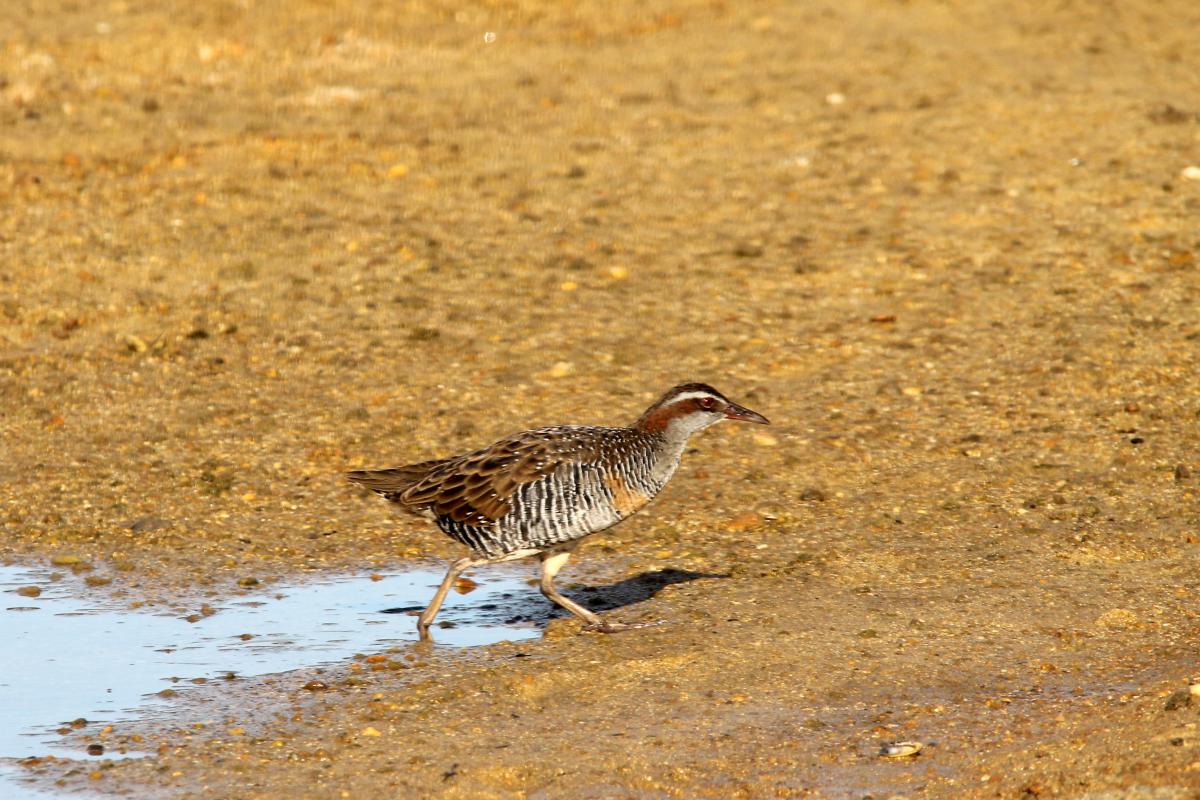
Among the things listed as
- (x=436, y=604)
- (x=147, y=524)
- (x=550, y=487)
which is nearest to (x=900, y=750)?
(x=550, y=487)

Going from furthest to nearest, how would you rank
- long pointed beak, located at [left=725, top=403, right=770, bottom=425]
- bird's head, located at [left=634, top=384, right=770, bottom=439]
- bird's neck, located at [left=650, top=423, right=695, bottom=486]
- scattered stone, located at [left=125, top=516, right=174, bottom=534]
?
scattered stone, located at [left=125, top=516, right=174, bottom=534], long pointed beak, located at [left=725, top=403, right=770, bottom=425], bird's head, located at [left=634, top=384, right=770, bottom=439], bird's neck, located at [left=650, top=423, right=695, bottom=486]

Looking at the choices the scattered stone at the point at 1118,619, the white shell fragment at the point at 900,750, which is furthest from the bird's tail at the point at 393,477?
the scattered stone at the point at 1118,619

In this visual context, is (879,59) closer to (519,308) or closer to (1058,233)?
(1058,233)

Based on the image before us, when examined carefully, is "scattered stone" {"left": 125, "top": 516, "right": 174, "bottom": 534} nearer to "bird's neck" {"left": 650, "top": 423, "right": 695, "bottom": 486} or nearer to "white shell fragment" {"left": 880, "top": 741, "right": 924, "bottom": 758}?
"bird's neck" {"left": 650, "top": 423, "right": 695, "bottom": 486}

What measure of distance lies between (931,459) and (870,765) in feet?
13.6

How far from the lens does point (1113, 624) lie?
8.93m

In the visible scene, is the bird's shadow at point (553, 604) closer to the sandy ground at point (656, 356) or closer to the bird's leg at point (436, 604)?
the sandy ground at point (656, 356)

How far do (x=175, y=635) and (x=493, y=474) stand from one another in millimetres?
1798

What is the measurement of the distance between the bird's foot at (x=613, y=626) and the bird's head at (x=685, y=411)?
1.00m

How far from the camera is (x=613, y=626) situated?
358 inches

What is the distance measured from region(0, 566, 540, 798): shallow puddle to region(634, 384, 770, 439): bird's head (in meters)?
1.23

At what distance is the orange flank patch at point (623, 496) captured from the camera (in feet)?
29.9

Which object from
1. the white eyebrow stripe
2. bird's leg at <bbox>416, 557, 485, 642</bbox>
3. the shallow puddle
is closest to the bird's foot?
the shallow puddle

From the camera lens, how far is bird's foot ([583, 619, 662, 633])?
358 inches
